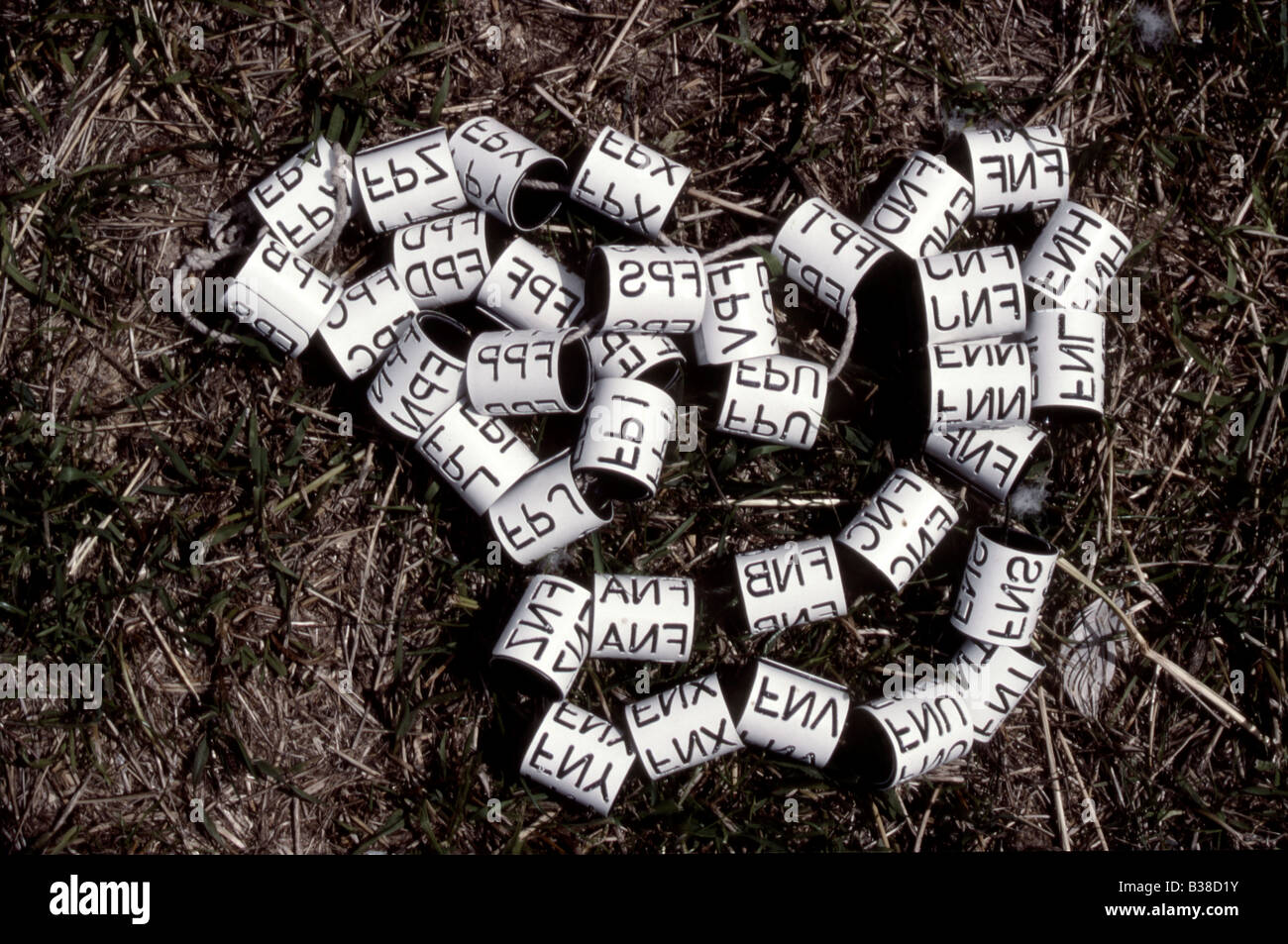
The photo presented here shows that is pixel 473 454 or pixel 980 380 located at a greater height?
pixel 980 380

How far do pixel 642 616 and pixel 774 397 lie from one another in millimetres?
1074

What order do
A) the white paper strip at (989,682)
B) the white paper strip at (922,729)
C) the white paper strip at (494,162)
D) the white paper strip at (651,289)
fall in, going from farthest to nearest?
the white paper strip at (989,682) → the white paper strip at (922,729) → the white paper strip at (494,162) → the white paper strip at (651,289)

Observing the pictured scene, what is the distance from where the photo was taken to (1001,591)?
4441mm

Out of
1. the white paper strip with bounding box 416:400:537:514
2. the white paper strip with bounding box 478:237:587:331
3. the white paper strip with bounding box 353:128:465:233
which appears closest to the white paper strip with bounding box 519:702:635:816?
the white paper strip with bounding box 416:400:537:514

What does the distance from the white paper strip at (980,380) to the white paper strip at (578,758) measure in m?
1.97

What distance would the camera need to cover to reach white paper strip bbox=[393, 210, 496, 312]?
4.36 metres

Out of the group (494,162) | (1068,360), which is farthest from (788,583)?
(494,162)

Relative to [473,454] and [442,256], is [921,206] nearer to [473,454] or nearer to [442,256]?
[442,256]

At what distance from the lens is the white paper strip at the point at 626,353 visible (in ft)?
14.3

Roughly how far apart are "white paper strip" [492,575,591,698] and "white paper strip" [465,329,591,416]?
0.73 meters

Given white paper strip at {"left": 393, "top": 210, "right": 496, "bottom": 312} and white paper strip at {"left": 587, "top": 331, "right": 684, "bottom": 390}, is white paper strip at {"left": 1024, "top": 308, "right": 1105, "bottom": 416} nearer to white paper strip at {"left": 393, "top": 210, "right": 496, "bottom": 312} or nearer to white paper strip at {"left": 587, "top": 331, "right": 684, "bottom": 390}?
white paper strip at {"left": 587, "top": 331, "right": 684, "bottom": 390}

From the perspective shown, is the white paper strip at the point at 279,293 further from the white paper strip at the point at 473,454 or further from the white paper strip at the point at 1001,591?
the white paper strip at the point at 1001,591

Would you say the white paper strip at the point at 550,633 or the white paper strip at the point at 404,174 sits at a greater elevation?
the white paper strip at the point at 404,174

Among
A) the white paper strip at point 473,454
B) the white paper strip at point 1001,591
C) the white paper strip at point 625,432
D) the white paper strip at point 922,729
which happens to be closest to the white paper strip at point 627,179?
the white paper strip at point 625,432
